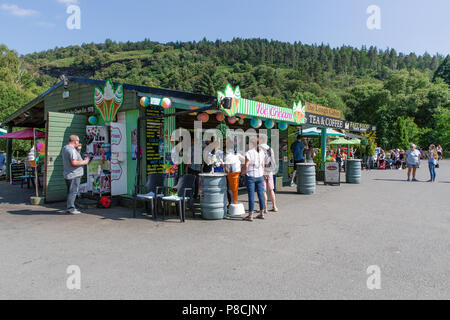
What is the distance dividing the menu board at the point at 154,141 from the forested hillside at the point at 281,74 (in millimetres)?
22093

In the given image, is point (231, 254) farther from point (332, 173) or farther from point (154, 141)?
point (332, 173)

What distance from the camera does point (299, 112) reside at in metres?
11.2

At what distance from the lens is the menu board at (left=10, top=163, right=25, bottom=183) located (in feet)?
47.0

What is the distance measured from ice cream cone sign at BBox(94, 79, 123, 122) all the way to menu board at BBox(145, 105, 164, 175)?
95cm

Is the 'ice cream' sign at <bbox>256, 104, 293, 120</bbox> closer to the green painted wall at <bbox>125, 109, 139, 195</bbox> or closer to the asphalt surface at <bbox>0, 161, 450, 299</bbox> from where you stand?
the asphalt surface at <bbox>0, 161, 450, 299</bbox>

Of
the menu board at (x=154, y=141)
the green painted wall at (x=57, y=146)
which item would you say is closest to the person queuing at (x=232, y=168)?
the menu board at (x=154, y=141)

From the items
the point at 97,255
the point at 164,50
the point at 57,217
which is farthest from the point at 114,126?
the point at 164,50

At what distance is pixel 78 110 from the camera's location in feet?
34.9

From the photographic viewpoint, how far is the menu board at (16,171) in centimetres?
1433

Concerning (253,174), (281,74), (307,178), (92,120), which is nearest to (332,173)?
(307,178)

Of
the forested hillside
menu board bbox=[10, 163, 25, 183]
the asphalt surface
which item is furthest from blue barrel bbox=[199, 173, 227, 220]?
the forested hillside

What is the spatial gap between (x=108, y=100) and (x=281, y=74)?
110224mm
